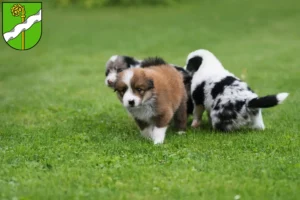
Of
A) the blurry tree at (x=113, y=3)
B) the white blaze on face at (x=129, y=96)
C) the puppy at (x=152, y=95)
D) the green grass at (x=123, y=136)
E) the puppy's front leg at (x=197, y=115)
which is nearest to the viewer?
the green grass at (x=123, y=136)

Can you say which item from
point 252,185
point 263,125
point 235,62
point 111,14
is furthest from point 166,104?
point 111,14

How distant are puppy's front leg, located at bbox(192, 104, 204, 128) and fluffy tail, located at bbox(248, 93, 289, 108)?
1148 mm

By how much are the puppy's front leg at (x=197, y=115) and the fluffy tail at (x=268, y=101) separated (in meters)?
1.15

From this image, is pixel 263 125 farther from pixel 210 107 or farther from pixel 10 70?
pixel 10 70

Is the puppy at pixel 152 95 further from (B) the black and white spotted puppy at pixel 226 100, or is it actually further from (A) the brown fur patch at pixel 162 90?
(B) the black and white spotted puppy at pixel 226 100

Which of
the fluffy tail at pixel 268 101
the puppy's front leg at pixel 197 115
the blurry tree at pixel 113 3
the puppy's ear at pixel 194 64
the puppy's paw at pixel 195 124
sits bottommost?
the blurry tree at pixel 113 3

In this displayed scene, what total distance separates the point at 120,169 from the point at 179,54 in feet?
40.6

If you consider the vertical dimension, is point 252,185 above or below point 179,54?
above

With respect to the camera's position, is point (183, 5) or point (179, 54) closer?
point (179, 54)

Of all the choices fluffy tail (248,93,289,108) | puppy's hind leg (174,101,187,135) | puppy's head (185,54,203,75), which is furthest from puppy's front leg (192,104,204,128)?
fluffy tail (248,93,289,108)

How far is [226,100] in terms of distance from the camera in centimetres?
805

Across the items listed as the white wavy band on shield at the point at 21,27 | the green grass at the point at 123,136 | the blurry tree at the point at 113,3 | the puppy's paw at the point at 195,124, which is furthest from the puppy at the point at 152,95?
the blurry tree at the point at 113,3

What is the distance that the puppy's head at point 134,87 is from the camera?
23.6 feet

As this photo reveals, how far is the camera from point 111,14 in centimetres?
2602
